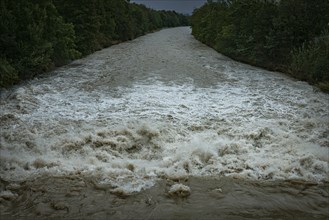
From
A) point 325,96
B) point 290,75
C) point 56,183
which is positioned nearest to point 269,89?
point 325,96

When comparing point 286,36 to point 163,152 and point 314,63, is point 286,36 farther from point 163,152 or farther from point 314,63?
point 163,152

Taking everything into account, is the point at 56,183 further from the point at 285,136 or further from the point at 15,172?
the point at 285,136

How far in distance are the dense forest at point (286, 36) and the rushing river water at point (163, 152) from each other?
41.6 inches

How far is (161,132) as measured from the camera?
6.96 m

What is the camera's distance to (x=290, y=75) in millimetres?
12695

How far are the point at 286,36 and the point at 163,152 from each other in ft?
30.2

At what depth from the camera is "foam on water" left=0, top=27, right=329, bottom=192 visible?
5578 millimetres

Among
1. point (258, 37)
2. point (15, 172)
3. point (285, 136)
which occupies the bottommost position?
point (15, 172)

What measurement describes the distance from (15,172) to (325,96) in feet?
25.4

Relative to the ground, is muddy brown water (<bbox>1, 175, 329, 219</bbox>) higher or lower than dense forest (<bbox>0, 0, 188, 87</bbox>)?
lower

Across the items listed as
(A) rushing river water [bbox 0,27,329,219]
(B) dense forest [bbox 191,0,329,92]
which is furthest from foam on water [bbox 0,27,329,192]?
(B) dense forest [bbox 191,0,329,92]

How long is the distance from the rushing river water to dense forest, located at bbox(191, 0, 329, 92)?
1057 mm

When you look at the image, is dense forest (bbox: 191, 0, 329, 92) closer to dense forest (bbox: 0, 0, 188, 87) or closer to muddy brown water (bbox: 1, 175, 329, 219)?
muddy brown water (bbox: 1, 175, 329, 219)

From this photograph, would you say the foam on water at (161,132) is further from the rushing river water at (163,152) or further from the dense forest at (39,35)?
the dense forest at (39,35)
